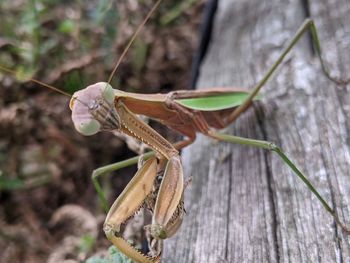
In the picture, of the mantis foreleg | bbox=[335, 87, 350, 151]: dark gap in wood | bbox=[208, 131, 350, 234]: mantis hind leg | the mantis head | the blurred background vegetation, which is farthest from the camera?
the blurred background vegetation

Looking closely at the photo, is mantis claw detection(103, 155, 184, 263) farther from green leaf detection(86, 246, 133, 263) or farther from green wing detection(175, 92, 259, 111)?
green wing detection(175, 92, 259, 111)

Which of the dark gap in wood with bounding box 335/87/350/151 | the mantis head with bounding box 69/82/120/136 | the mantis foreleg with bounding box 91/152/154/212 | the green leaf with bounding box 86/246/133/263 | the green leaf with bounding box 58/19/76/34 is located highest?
the green leaf with bounding box 58/19/76/34

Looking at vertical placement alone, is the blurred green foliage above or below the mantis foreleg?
above

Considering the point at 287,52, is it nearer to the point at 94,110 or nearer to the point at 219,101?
the point at 219,101

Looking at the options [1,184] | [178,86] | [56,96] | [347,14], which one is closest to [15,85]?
[56,96]

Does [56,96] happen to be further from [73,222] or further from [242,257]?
[242,257]

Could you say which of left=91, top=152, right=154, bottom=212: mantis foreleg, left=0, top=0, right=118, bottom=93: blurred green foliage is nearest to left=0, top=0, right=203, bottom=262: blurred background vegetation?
left=0, top=0, right=118, bottom=93: blurred green foliage

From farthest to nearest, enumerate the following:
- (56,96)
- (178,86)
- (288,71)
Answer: (178,86)
(56,96)
(288,71)

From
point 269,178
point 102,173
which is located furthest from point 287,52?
point 102,173
